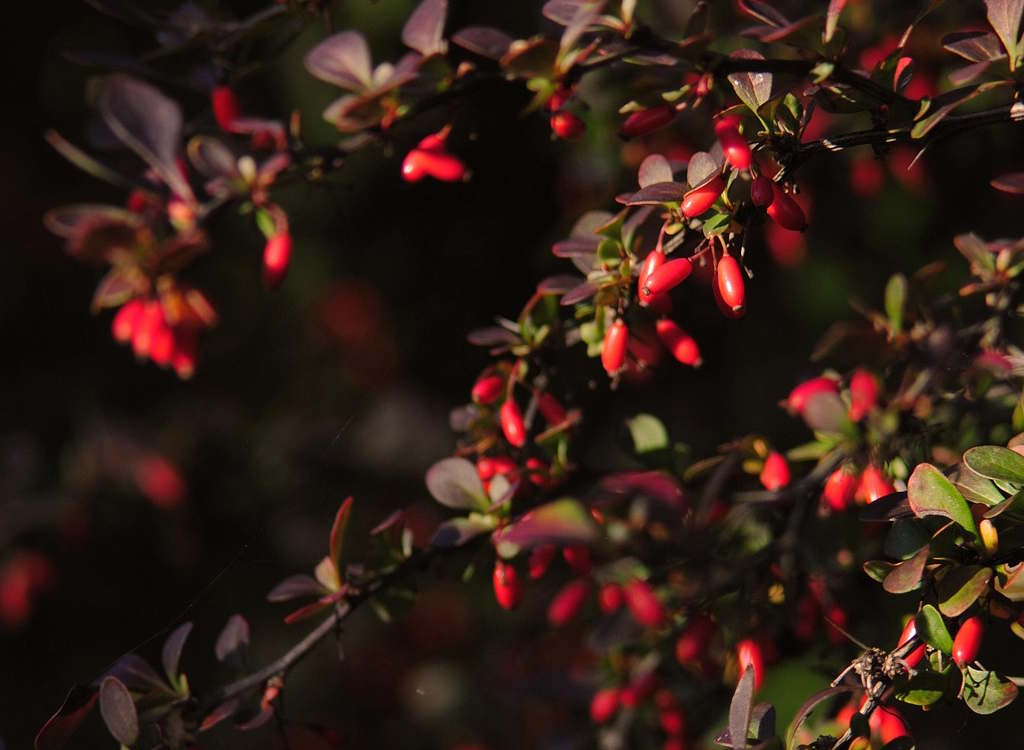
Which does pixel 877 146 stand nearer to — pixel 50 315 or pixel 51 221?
pixel 51 221

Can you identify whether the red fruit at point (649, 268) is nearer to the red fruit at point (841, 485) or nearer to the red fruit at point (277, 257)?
the red fruit at point (841, 485)

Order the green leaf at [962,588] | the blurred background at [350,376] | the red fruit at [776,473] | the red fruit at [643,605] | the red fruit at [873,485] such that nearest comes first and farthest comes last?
the red fruit at [643,605], the green leaf at [962,588], the red fruit at [873,485], the red fruit at [776,473], the blurred background at [350,376]

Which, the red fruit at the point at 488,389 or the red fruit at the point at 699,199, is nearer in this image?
the red fruit at the point at 699,199

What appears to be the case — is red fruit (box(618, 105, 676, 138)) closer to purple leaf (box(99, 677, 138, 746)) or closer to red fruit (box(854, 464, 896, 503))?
red fruit (box(854, 464, 896, 503))

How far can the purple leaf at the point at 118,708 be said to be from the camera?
2.48 feet

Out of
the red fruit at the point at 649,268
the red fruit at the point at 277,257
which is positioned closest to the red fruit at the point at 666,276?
the red fruit at the point at 649,268

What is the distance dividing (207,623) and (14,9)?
1.51 m

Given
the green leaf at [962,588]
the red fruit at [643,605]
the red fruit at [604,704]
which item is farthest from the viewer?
the red fruit at [604,704]

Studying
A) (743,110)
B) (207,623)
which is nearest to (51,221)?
(743,110)

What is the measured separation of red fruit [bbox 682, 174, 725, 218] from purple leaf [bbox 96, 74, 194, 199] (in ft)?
1.30

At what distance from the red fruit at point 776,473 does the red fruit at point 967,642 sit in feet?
0.78

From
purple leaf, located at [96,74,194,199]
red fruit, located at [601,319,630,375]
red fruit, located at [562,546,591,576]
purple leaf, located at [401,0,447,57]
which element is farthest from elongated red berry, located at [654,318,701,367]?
purple leaf, located at [96,74,194,199]

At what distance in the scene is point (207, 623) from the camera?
2.16m

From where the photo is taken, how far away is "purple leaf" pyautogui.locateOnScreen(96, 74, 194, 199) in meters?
0.82
